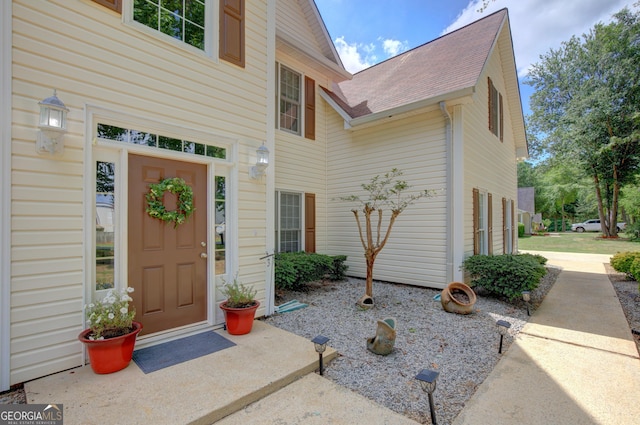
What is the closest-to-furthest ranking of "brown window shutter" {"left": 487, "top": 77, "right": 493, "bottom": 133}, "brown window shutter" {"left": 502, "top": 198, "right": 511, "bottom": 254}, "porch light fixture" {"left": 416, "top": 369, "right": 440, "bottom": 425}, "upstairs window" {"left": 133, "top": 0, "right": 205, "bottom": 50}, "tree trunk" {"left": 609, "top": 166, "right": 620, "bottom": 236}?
"porch light fixture" {"left": 416, "top": 369, "right": 440, "bottom": 425}
"upstairs window" {"left": 133, "top": 0, "right": 205, "bottom": 50}
"brown window shutter" {"left": 487, "top": 77, "right": 493, "bottom": 133}
"brown window shutter" {"left": 502, "top": 198, "right": 511, "bottom": 254}
"tree trunk" {"left": 609, "top": 166, "right": 620, "bottom": 236}

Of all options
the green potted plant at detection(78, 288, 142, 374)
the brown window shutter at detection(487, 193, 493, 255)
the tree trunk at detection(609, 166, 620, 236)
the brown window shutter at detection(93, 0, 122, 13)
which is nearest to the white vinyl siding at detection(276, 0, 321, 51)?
the brown window shutter at detection(93, 0, 122, 13)

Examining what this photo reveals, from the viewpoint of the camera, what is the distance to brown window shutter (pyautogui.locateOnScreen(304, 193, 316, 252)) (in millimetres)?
7422

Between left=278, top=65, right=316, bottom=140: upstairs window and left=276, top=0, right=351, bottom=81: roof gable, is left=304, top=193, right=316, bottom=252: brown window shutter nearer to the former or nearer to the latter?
left=278, top=65, right=316, bottom=140: upstairs window

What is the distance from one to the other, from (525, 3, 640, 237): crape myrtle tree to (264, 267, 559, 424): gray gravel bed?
1717 cm

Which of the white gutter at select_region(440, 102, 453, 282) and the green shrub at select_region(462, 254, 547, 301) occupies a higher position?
the white gutter at select_region(440, 102, 453, 282)

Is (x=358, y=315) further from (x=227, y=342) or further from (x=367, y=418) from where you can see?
(x=367, y=418)

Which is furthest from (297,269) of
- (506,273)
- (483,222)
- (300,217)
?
(483,222)

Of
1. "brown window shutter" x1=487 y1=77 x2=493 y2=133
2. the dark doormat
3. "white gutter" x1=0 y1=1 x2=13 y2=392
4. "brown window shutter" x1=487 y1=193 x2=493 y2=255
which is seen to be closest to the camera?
"white gutter" x1=0 y1=1 x2=13 y2=392

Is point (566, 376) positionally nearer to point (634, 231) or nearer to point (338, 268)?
point (338, 268)

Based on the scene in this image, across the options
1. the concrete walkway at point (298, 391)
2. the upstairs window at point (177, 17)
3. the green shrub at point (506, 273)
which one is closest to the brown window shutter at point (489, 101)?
the green shrub at point (506, 273)

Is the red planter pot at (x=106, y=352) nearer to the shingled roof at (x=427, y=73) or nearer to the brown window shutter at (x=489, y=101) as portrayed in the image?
the shingled roof at (x=427, y=73)

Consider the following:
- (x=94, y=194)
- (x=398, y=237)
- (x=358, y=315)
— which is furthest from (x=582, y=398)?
(x=94, y=194)

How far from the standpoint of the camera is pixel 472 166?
22.4 feet

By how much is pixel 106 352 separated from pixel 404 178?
239 inches
